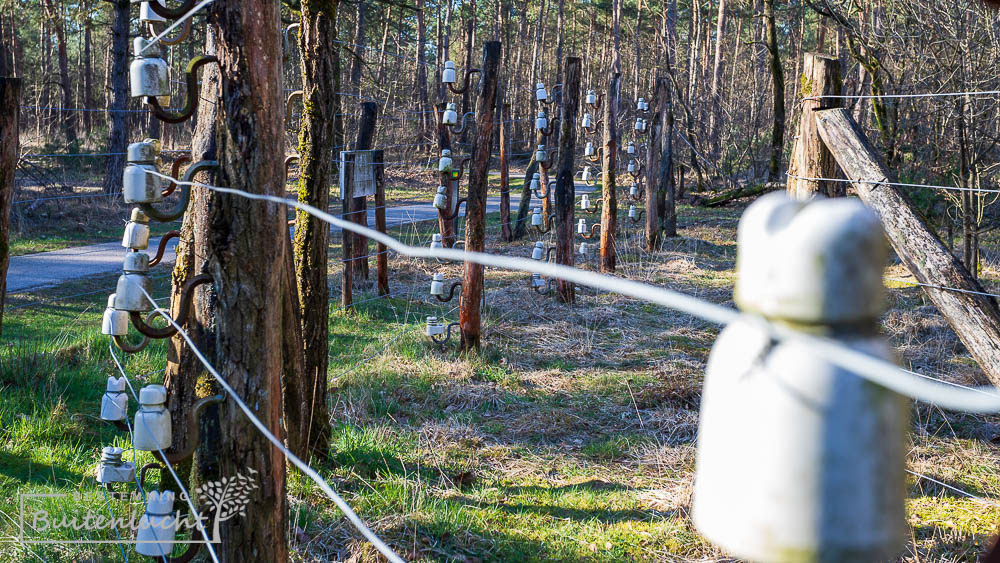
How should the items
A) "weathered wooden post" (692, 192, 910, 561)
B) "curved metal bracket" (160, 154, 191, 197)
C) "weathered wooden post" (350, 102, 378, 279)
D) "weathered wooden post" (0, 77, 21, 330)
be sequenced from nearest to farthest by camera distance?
"weathered wooden post" (692, 192, 910, 561)
"curved metal bracket" (160, 154, 191, 197)
"weathered wooden post" (0, 77, 21, 330)
"weathered wooden post" (350, 102, 378, 279)

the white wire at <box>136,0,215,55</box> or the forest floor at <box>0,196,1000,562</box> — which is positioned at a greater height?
the white wire at <box>136,0,215,55</box>

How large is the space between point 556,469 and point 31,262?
351 inches

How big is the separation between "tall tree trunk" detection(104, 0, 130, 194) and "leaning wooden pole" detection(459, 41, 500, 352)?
31.2ft

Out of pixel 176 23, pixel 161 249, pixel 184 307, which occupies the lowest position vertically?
pixel 184 307

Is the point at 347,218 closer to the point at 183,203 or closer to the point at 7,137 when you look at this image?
the point at 7,137

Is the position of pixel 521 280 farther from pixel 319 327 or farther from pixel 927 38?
pixel 319 327

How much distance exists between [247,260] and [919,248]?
249 cm

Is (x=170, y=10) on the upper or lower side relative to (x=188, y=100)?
upper

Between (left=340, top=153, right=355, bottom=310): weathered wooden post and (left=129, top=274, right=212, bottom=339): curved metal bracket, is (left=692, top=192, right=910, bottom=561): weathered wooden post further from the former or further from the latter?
(left=340, top=153, right=355, bottom=310): weathered wooden post

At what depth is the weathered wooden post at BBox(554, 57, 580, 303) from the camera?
8477 mm

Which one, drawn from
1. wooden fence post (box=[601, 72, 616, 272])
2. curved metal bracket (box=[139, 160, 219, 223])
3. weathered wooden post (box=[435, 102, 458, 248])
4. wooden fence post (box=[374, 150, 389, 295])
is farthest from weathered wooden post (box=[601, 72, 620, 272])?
curved metal bracket (box=[139, 160, 219, 223])

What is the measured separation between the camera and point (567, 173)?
8.66 meters

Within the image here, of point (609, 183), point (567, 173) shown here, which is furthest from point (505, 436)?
point (609, 183)

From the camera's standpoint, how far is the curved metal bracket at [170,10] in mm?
2322
